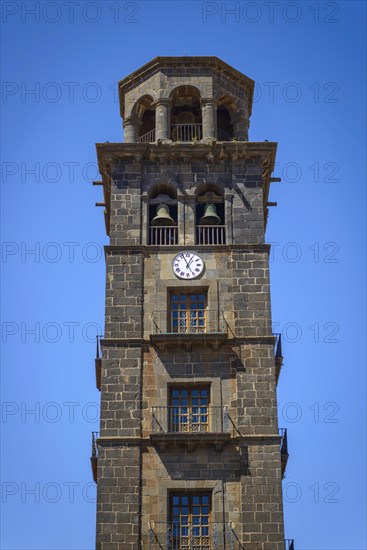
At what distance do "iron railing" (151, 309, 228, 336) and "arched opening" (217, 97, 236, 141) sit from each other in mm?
9426

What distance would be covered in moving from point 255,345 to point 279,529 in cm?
795

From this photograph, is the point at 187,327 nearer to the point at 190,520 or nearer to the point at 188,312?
the point at 188,312

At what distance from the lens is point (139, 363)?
190 feet

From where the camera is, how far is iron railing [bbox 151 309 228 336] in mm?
58531

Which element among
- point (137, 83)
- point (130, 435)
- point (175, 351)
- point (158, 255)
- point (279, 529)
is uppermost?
point (137, 83)

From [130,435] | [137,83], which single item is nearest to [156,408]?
[130,435]

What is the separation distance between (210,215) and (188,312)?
15.2 ft

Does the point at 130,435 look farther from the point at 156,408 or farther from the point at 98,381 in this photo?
the point at 98,381

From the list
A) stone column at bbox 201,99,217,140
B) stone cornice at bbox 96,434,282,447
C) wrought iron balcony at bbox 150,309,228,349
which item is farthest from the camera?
stone column at bbox 201,99,217,140

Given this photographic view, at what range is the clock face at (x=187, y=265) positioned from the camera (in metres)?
59.8

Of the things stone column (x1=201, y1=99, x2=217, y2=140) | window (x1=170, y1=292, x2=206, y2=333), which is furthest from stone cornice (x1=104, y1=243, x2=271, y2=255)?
stone column (x1=201, y1=99, x2=217, y2=140)

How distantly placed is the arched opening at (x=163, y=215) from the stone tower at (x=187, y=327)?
0.23 ft

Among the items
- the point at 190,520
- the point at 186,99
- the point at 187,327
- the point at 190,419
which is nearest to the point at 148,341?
the point at 187,327

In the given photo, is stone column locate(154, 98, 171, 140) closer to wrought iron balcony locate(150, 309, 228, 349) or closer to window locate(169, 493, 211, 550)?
wrought iron balcony locate(150, 309, 228, 349)
